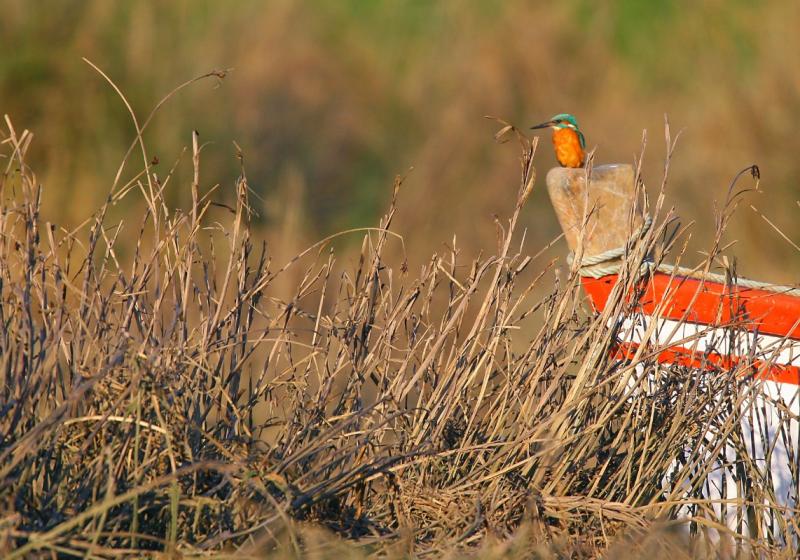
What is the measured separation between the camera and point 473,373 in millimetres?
2416

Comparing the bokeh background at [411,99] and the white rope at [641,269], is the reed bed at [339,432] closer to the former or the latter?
the white rope at [641,269]

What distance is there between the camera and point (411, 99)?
10.2m

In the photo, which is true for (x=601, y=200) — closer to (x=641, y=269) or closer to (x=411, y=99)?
(x=641, y=269)

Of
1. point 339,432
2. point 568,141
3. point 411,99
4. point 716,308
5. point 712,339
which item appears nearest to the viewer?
point 339,432

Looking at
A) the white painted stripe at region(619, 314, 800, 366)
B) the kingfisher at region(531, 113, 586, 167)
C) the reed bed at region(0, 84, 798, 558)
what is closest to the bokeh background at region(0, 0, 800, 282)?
the white painted stripe at region(619, 314, 800, 366)

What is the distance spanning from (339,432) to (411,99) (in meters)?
8.27

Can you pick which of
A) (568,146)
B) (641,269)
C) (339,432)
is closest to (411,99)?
(568,146)

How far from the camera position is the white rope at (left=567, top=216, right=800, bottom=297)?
2.57 m

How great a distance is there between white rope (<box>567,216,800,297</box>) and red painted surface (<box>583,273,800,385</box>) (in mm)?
17

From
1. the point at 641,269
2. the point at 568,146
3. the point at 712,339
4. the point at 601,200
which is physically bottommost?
the point at 712,339

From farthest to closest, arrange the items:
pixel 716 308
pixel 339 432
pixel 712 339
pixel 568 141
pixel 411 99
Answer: pixel 411 99 → pixel 568 141 → pixel 716 308 → pixel 712 339 → pixel 339 432

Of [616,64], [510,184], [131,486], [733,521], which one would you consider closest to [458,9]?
[616,64]

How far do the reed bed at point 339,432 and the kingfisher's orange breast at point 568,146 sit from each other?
35cm

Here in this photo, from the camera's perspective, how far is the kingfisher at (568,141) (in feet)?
9.14
